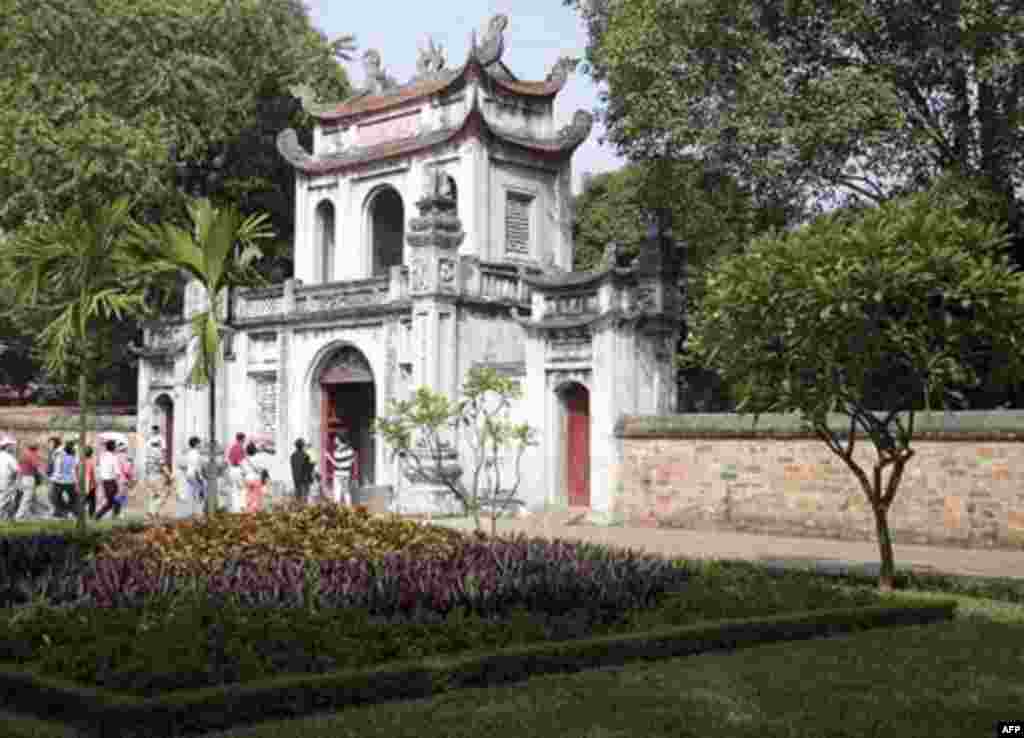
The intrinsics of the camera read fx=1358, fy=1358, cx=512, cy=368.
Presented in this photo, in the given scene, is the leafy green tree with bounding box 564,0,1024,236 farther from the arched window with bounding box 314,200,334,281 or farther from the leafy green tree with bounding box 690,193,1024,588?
the arched window with bounding box 314,200,334,281

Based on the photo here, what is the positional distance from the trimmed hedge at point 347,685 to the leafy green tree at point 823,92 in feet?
49.3

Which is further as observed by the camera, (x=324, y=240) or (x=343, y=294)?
(x=324, y=240)

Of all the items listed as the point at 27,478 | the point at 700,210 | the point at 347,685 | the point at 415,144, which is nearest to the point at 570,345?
the point at 700,210

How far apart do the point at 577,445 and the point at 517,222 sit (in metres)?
7.41

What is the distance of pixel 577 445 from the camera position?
27609mm

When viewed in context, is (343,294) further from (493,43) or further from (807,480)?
(807,480)

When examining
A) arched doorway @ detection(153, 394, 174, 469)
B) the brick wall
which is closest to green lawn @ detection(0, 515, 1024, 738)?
the brick wall

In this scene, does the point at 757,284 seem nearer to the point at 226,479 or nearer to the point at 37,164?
the point at 226,479

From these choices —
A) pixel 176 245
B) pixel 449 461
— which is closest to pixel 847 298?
pixel 176 245

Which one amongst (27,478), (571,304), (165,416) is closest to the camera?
(27,478)

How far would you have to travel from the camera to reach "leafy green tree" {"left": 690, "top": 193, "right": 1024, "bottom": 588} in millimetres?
13938

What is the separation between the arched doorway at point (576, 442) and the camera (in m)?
27.4

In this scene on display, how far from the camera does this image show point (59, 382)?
148 feet

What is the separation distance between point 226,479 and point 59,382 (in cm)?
1664
